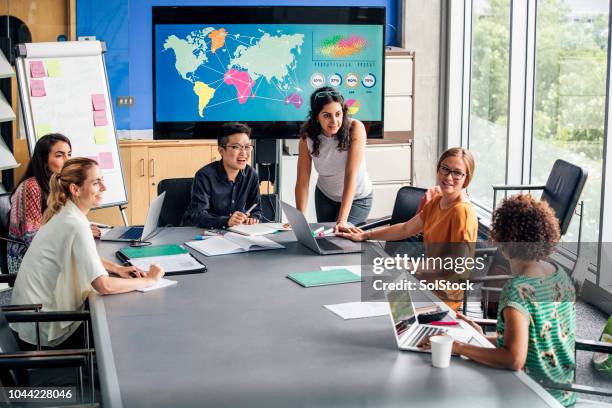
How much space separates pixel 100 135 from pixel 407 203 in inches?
97.1

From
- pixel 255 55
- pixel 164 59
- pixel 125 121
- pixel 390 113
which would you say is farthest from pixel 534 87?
pixel 125 121

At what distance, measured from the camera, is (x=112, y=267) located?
11.4 feet

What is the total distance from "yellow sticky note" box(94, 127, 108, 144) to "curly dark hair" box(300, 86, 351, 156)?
1829 mm

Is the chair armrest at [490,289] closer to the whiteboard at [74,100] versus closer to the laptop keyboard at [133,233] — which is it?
the laptop keyboard at [133,233]

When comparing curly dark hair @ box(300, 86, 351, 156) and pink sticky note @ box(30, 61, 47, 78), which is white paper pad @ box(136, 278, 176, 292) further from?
pink sticky note @ box(30, 61, 47, 78)

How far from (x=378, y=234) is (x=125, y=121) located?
3.50 meters

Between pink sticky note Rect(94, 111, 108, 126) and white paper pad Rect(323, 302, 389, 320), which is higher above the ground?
pink sticky note Rect(94, 111, 108, 126)

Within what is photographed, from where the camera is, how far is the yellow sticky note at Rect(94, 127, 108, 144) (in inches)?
236

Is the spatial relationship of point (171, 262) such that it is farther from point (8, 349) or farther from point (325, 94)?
point (325, 94)

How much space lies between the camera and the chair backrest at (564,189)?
14.8 ft

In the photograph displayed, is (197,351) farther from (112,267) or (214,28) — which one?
(214,28)

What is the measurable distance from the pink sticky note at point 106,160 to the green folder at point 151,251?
2230 mm

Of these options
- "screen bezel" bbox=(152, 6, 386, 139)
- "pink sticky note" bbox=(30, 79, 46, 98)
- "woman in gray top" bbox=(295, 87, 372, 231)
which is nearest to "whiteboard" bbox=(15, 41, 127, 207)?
"pink sticky note" bbox=(30, 79, 46, 98)

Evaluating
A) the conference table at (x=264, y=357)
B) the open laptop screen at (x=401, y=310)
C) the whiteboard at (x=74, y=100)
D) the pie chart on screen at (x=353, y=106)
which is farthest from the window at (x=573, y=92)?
the open laptop screen at (x=401, y=310)
